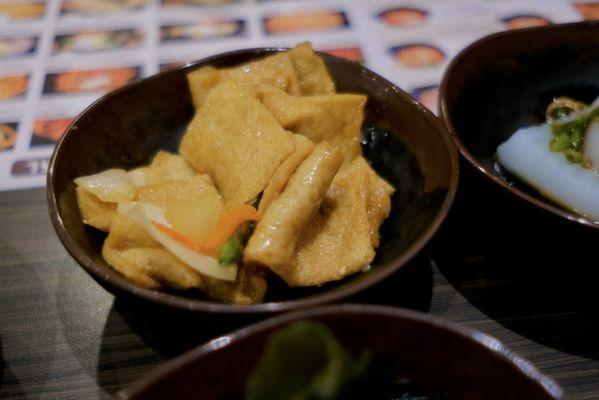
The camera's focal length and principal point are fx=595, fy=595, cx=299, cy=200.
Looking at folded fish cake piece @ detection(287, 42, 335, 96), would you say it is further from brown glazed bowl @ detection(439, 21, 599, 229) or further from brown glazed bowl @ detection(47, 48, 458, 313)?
brown glazed bowl @ detection(439, 21, 599, 229)

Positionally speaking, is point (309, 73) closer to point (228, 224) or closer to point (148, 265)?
point (228, 224)

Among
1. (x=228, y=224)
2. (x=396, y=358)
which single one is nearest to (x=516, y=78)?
(x=228, y=224)

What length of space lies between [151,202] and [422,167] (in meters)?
0.67

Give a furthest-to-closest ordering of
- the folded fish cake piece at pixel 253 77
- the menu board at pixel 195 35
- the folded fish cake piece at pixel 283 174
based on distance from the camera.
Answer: the menu board at pixel 195 35, the folded fish cake piece at pixel 253 77, the folded fish cake piece at pixel 283 174

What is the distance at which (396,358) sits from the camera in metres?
0.94

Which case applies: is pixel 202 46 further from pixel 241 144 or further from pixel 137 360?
pixel 137 360

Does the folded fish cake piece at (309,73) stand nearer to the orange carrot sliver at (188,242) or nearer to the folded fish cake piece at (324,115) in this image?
the folded fish cake piece at (324,115)

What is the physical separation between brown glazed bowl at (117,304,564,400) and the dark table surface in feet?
0.71

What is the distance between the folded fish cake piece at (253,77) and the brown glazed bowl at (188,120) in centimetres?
9

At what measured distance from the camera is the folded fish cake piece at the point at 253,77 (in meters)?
1.58

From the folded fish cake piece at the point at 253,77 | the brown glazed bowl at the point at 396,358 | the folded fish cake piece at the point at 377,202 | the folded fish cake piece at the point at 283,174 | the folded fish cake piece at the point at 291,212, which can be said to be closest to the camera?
the brown glazed bowl at the point at 396,358

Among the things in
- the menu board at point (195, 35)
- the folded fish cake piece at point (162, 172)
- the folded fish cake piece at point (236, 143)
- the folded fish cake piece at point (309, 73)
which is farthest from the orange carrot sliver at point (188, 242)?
the menu board at point (195, 35)

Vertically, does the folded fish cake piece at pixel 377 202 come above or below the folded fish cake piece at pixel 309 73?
below

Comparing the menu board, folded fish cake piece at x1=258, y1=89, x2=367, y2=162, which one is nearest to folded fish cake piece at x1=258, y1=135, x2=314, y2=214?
folded fish cake piece at x1=258, y1=89, x2=367, y2=162
